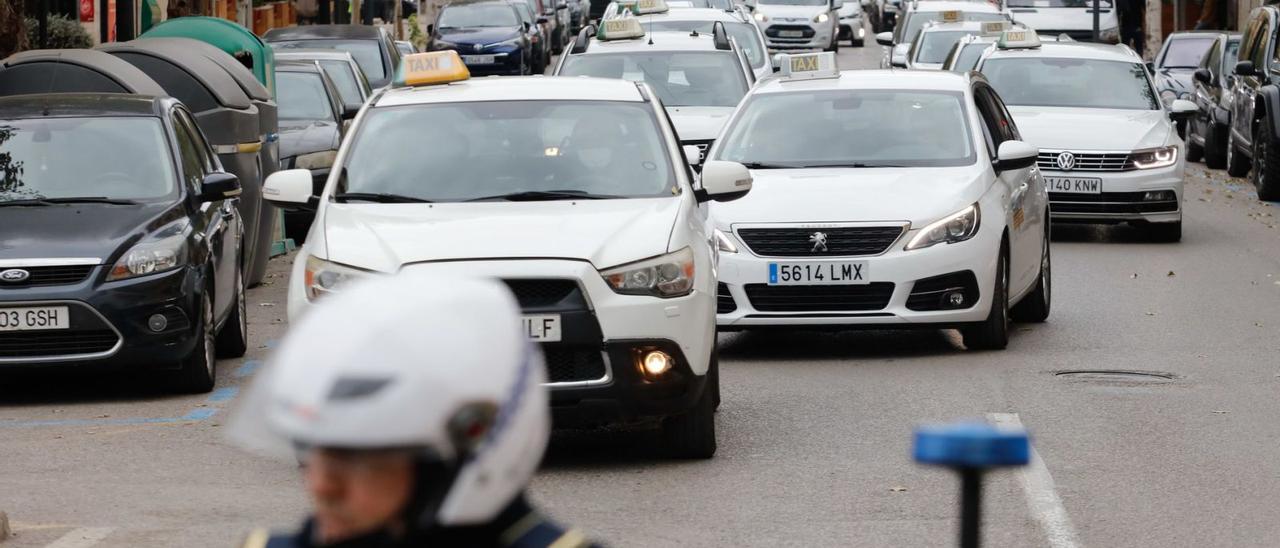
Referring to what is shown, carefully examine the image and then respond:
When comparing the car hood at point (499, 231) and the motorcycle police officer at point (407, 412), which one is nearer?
the motorcycle police officer at point (407, 412)

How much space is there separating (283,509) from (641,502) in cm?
123

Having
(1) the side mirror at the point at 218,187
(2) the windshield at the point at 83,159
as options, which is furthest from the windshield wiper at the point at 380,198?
(2) the windshield at the point at 83,159

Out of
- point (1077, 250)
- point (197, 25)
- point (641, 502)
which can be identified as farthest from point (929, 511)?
point (197, 25)

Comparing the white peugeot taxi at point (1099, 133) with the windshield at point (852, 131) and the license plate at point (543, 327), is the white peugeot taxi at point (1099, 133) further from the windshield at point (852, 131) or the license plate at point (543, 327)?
the license plate at point (543, 327)

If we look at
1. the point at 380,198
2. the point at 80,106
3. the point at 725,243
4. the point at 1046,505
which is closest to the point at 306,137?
the point at 80,106

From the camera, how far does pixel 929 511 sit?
7.35 metres

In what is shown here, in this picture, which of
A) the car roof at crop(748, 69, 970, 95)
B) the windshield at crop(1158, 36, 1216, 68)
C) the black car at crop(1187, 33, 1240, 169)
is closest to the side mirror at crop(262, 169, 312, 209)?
the car roof at crop(748, 69, 970, 95)

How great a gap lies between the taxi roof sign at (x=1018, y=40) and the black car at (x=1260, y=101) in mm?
3292

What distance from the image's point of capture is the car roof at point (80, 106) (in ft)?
37.2

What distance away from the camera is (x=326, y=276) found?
27.5 ft

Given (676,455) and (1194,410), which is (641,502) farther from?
(1194,410)

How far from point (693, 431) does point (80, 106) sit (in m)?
4.61

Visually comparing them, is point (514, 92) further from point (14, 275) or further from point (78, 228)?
point (14, 275)

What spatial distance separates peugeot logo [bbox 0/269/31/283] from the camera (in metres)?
10.0
